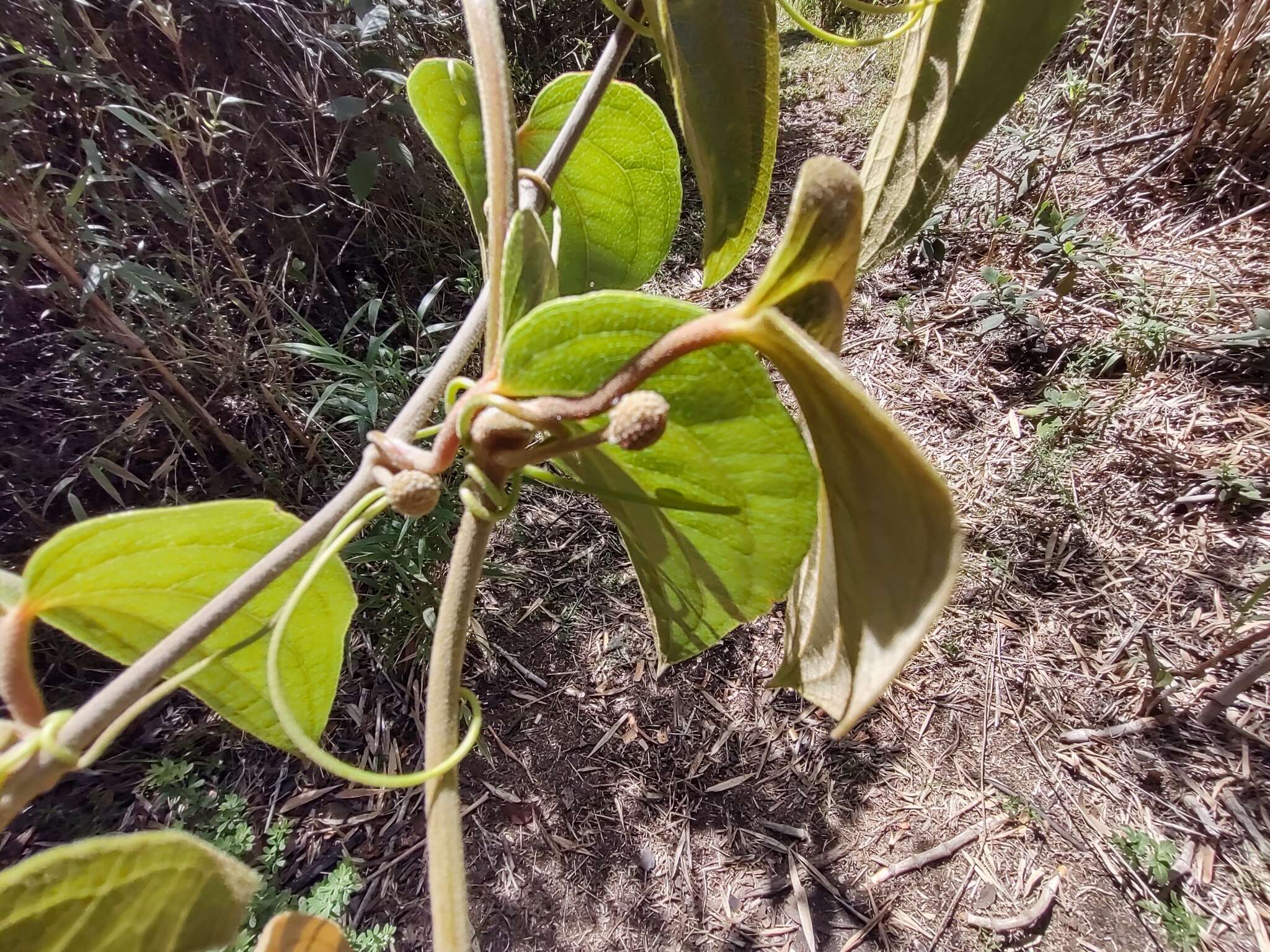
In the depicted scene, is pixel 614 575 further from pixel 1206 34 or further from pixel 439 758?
pixel 1206 34

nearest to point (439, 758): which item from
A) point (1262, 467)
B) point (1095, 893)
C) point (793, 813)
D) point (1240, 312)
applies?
point (793, 813)

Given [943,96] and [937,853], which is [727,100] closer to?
[943,96]

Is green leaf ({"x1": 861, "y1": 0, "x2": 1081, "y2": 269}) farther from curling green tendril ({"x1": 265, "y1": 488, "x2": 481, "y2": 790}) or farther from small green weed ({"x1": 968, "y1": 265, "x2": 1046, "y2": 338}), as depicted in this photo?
small green weed ({"x1": 968, "y1": 265, "x2": 1046, "y2": 338})

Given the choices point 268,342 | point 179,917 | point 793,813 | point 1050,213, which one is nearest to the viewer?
point 179,917

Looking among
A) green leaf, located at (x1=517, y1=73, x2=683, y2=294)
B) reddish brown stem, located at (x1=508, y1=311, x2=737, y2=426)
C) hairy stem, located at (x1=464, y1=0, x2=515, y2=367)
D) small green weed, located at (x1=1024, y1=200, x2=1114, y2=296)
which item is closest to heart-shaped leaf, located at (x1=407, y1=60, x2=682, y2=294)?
green leaf, located at (x1=517, y1=73, x2=683, y2=294)

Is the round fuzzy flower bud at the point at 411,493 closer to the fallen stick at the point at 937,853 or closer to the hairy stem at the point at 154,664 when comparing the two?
the hairy stem at the point at 154,664

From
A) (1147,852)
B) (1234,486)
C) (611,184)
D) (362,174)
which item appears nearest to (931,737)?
(1147,852)
